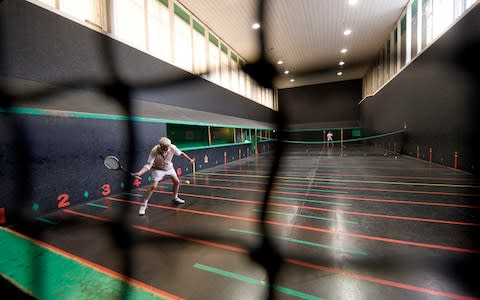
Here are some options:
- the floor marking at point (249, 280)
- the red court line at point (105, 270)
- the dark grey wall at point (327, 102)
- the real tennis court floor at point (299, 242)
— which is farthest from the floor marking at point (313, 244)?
the dark grey wall at point (327, 102)

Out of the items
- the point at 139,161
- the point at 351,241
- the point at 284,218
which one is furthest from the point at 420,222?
the point at 139,161

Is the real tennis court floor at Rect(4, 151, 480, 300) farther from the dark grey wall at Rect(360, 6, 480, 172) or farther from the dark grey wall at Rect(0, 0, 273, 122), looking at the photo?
the dark grey wall at Rect(0, 0, 273, 122)

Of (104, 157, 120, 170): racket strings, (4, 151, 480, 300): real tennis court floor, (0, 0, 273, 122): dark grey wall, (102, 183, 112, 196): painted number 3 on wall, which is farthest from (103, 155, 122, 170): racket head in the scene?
(0, 0, 273, 122): dark grey wall

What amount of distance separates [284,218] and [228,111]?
723 cm

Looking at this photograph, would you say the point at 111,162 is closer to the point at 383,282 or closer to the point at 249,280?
the point at 249,280

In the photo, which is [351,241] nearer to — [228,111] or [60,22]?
[60,22]

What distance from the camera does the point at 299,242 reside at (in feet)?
6.32

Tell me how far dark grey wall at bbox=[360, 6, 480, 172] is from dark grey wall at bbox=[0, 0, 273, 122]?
655 centimetres

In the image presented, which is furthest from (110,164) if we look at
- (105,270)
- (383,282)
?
(383,282)

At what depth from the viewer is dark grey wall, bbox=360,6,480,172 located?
4020 mm

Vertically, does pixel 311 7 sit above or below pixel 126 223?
above

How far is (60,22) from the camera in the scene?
3.31 metres

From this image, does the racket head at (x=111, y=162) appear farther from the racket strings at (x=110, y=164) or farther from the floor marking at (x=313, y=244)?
the floor marking at (x=313, y=244)

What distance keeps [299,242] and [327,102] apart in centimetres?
1694
